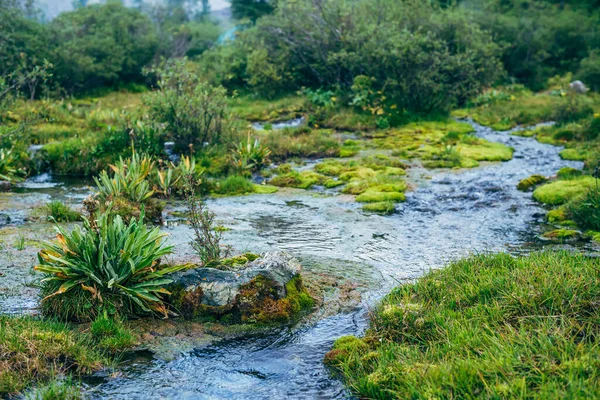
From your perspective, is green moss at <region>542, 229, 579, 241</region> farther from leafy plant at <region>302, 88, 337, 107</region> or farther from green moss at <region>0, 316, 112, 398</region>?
leafy plant at <region>302, 88, 337, 107</region>

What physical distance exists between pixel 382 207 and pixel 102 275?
787 cm

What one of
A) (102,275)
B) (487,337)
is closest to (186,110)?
(102,275)

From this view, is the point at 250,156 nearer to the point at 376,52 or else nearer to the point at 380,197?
the point at 380,197

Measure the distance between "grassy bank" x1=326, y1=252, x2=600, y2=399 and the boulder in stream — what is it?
122 cm

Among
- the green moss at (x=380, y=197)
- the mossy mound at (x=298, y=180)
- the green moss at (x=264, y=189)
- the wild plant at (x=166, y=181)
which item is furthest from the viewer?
the mossy mound at (x=298, y=180)

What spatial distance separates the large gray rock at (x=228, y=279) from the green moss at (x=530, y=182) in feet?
31.5

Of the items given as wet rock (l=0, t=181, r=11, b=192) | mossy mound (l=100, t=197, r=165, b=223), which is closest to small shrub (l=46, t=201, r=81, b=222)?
mossy mound (l=100, t=197, r=165, b=223)

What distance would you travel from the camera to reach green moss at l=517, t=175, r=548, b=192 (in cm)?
1533

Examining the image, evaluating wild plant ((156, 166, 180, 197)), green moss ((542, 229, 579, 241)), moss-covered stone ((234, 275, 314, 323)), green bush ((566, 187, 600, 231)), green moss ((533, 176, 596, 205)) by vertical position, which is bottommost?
green moss ((533, 176, 596, 205))

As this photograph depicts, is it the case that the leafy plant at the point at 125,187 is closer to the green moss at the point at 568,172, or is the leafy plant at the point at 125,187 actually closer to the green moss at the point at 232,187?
the green moss at the point at 232,187

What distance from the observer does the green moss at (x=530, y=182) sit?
50.3 feet

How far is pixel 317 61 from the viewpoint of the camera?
3061 cm

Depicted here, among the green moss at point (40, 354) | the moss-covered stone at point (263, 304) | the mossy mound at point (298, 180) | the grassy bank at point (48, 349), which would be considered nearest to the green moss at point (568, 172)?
the mossy mound at point (298, 180)

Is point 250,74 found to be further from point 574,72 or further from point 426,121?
point 574,72
